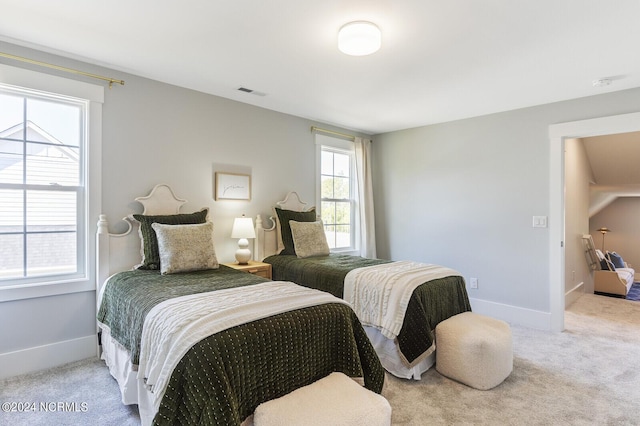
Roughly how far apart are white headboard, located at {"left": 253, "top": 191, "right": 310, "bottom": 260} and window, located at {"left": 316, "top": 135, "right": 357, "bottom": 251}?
0.49 m

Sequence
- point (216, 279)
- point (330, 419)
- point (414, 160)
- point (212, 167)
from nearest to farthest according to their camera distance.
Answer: point (330, 419)
point (216, 279)
point (212, 167)
point (414, 160)

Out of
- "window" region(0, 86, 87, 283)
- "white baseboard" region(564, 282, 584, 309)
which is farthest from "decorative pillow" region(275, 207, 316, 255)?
"white baseboard" region(564, 282, 584, 309)

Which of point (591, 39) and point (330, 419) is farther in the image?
point (591, 39)

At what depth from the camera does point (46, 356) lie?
2625 mm

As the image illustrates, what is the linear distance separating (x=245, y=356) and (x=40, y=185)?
2.27 meters

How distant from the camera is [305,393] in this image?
1642 millimetres

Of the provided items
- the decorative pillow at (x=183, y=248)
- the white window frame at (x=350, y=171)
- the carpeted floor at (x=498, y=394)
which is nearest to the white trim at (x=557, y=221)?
the carpeted floor at (x=498, y=394)

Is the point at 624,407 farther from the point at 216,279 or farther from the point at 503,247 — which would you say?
the point at 216,279

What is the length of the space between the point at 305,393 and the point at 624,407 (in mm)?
2058

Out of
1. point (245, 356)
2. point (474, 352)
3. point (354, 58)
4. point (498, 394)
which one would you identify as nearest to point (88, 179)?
point (245, 356)

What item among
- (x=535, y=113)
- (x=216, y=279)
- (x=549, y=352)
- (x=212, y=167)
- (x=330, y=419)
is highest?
(x=535, y=113)

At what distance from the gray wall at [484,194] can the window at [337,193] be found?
54 centimetres

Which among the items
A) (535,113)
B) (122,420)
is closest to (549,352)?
(535,113)

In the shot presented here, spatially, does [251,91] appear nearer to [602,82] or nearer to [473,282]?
[602,82]
